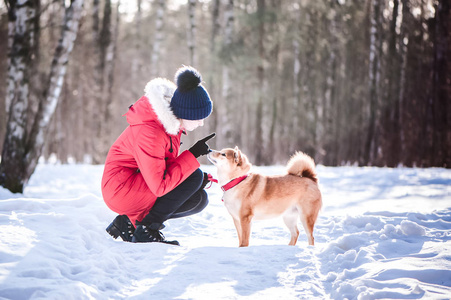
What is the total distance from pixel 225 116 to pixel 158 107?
9645mm

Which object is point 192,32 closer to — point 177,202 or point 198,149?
point 198,149

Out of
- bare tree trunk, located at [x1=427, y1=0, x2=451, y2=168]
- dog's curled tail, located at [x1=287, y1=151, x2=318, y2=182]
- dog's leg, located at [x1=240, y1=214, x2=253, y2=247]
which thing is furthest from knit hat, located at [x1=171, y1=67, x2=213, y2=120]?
bare tree trunk, located at [x1=427, y1=0, x2=451, y2=168]

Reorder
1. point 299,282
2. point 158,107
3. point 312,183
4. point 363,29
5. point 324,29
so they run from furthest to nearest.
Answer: point 363,29, point 324,29, point 312,183, point 158,107, point 299,282

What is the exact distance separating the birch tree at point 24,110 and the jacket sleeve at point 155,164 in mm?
3449

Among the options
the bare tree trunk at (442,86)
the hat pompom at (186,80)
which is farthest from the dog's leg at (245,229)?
the bare tree trunk at (442,86)

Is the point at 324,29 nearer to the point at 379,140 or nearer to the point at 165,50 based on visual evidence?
the point at 379,140

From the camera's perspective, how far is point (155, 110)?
10.2 ft

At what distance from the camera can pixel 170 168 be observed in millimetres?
3244

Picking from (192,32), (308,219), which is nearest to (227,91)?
(192,32)

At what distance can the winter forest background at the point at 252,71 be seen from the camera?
5934 millimetres

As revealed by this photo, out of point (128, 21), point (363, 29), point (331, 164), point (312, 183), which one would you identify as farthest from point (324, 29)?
point (312, 183)

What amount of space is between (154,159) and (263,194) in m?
1.81

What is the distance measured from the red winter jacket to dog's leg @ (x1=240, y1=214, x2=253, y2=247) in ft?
3.93

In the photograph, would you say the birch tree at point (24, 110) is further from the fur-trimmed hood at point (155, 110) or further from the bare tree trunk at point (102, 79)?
the bare tree trunk at point (102, 79)
